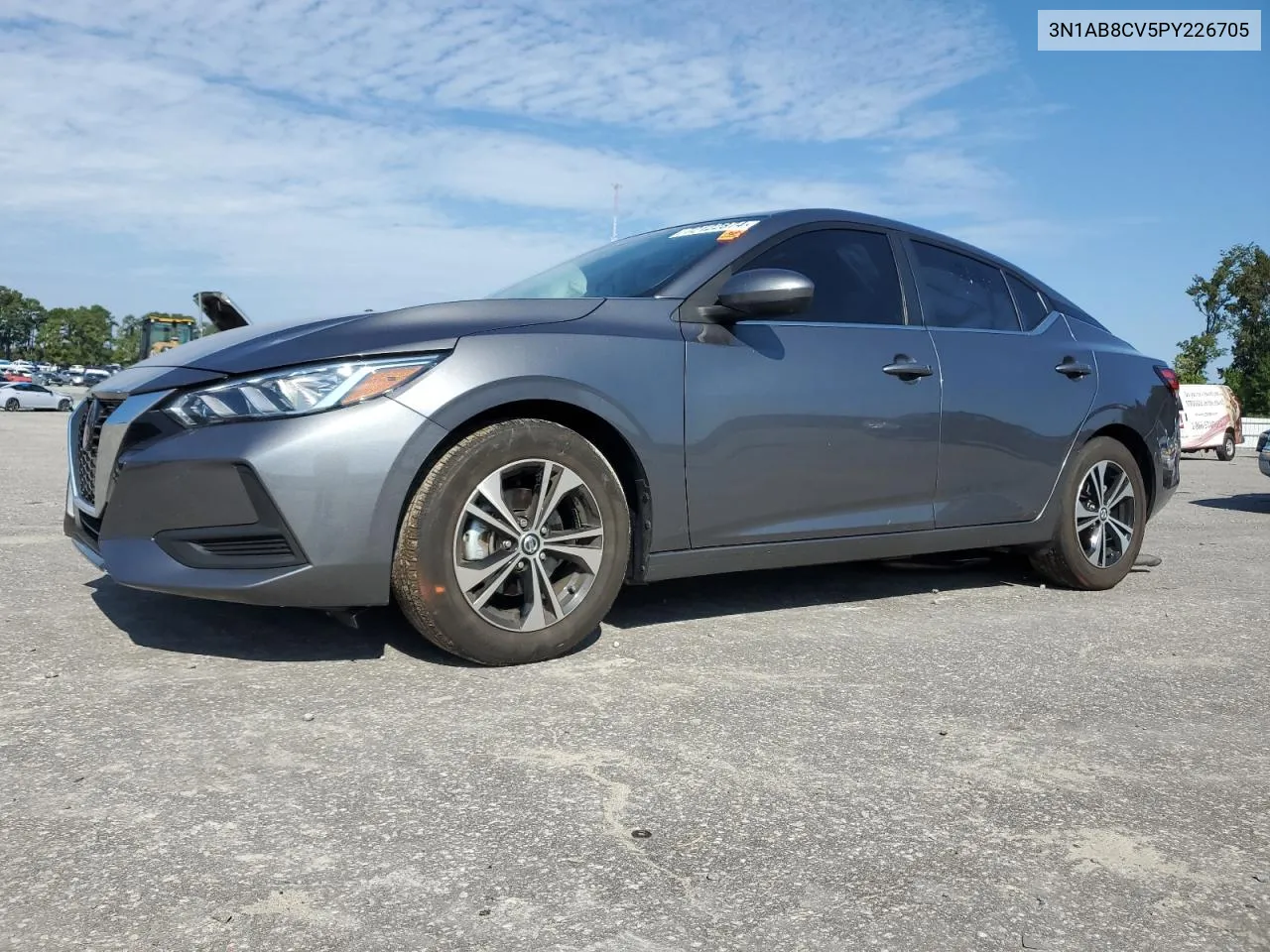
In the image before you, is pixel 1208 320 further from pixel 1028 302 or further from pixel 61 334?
pixel 61 334

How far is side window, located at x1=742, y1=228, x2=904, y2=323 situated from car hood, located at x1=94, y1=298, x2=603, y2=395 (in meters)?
0.95

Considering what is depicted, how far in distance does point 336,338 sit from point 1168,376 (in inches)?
169

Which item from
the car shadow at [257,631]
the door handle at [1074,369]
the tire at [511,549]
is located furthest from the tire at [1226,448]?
the car shadow at [257,631]

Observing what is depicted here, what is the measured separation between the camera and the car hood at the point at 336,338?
119 inches

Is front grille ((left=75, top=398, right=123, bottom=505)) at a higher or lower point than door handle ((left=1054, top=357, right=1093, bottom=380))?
lower

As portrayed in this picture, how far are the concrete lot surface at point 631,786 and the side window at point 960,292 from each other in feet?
4.46

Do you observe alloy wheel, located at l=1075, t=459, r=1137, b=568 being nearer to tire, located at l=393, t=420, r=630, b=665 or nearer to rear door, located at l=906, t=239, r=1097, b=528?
rear door, located at l=906, t=239, r=1097, b=528

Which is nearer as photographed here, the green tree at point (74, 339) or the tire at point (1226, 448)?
the tire at point (1226, 448)

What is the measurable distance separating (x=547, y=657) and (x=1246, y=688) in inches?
85.4

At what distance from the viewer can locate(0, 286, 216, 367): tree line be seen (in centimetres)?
14338

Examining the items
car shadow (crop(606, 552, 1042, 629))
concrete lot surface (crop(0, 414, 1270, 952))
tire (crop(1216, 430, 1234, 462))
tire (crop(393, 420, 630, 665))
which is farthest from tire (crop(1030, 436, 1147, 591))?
tire (crop(1216, 430, 1234, 462))

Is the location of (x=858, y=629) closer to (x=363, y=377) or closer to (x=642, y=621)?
(x=642, y=621)

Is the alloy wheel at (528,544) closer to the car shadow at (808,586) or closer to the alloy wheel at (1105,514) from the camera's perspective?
the car shadow at (808,586)

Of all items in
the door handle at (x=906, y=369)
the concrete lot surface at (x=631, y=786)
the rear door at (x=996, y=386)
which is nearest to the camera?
the concrete lot surface at (x=631, y=786)
